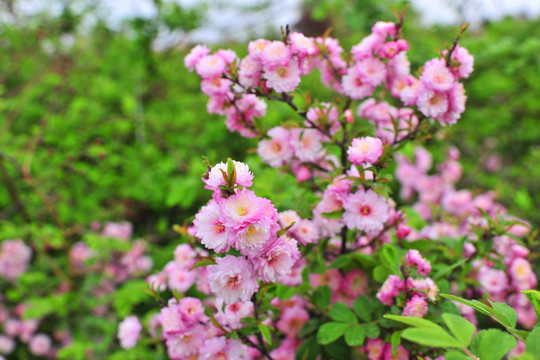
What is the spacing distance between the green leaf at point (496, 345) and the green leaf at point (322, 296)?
1.93 feet

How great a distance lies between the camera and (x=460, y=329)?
0.57 meters

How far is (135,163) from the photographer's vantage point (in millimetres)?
2629

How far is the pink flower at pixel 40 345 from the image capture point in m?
2.29

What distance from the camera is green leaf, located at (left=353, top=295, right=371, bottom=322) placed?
1059mm

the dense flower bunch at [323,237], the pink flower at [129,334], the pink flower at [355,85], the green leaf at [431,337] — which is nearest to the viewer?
the green leaf at [431,337]

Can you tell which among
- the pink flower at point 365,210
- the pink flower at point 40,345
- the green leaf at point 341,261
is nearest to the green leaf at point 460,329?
the pink flower at point 365,210

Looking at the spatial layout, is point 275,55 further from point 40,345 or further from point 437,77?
point 40,345

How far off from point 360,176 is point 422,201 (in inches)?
68.9

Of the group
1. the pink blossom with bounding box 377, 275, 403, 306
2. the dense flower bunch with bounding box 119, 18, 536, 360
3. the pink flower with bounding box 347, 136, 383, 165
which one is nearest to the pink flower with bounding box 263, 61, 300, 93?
the dense flower bunch with bounding box 119, 18, 536, 360

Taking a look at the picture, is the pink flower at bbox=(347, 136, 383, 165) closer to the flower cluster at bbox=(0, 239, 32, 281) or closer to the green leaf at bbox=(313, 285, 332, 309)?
the green leaf at bbox=(313, 285, 332, 309)

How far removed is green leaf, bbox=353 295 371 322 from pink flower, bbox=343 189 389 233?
0.23 metres

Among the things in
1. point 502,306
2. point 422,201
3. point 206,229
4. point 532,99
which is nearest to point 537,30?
point 532,99

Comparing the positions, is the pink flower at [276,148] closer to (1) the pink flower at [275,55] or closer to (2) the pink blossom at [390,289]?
(1) the pink flower at [275,55]

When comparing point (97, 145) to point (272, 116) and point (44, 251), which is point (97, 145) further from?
point (272, 116)
